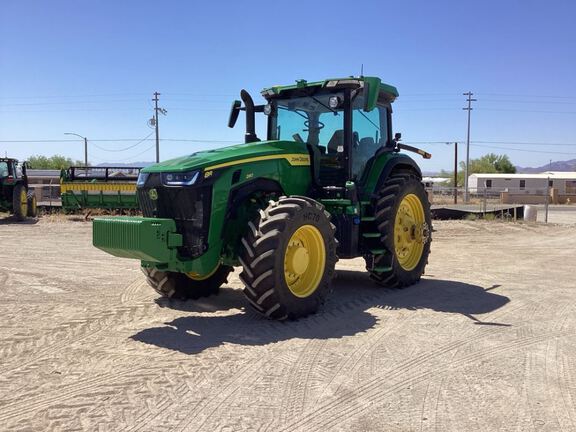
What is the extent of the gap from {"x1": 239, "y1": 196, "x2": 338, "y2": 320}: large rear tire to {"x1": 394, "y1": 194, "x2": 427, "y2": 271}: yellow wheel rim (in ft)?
6.52

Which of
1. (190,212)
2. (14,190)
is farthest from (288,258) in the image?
(14,190)

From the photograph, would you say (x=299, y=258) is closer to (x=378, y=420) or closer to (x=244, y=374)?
(x=244, y=374)

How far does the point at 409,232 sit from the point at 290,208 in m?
2.97

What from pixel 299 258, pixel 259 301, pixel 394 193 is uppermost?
pixel 394 193

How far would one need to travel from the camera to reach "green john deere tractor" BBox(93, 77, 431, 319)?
561 centimetres

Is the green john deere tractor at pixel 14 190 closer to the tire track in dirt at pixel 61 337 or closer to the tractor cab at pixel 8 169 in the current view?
the tractor cab at pixel 8 169

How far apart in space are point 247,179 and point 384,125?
2.88m

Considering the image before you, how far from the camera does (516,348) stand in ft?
16.6

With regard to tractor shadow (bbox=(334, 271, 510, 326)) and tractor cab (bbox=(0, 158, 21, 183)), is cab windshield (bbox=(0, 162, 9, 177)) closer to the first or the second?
tractor cab (bbox=(0, 158, 21, 183))

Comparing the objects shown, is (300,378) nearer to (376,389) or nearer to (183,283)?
(376,389)

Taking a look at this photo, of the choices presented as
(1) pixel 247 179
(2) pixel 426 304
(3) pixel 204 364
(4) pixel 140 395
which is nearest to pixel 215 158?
(1) pixel 247 179

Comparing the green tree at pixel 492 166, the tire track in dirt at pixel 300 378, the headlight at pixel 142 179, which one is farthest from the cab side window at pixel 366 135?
the green tree at pixel 492 166

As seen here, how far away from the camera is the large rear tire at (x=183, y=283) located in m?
6.60

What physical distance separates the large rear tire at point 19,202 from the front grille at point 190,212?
1457cm
